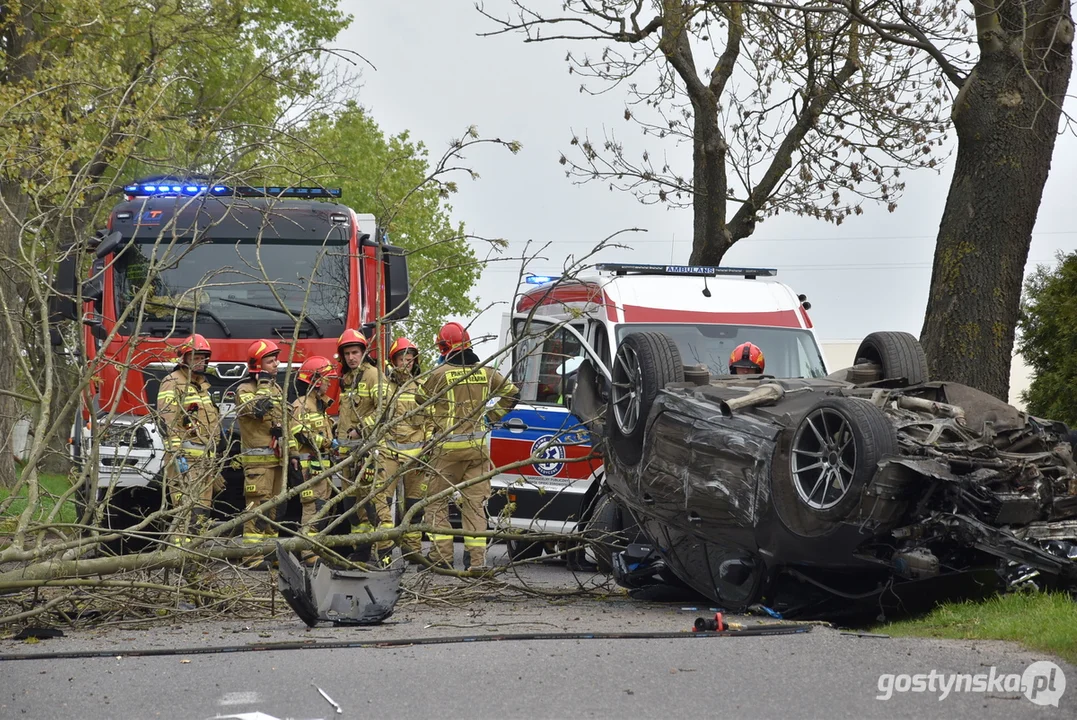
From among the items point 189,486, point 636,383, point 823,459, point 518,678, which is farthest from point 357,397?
point 518,678

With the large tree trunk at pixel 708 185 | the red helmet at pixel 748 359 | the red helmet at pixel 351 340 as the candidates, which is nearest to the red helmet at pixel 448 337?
the red helmet at pixel 351 340

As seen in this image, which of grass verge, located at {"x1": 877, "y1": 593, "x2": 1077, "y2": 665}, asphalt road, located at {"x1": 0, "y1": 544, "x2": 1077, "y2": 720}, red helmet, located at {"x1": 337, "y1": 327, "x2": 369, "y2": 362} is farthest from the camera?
red helmet, located at {"x1": 337, "y1": 327, "x2": 369, "y2": 362}

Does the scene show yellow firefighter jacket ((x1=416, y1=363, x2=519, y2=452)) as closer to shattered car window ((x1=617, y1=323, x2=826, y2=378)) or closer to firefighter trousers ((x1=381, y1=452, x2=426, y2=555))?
firefighter trousers ((x1=381, y1=452, x2=426, y2=555))

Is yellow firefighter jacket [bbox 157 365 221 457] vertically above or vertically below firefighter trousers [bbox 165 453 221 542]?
above

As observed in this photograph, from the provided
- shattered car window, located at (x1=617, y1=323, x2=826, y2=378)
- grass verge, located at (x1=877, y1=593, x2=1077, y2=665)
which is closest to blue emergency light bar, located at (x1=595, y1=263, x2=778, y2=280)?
shattered car window, located at (x1=617, y1=323, x2=826, y2=378)

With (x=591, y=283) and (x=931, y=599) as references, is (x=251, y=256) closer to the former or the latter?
(x=591, y=283)

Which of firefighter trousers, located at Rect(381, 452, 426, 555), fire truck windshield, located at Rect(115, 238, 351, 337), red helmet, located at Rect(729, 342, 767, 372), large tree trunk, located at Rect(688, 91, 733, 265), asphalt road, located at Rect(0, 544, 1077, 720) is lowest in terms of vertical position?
asphalt road, located at Rect(0, 544, 1077, 720)

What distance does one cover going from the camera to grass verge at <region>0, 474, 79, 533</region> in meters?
7.33

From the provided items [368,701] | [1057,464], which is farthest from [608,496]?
[368,701]

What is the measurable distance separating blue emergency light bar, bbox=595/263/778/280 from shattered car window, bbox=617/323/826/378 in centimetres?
69

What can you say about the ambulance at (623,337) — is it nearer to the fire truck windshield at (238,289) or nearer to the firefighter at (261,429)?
the firefighter at (261,429)

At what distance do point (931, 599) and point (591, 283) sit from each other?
173 inches

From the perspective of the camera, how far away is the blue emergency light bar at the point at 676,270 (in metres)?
10.9

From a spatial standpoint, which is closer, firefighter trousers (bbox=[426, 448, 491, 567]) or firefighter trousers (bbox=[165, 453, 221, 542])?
firefighter trousers (bbox=[165, 453, 221, 542])
